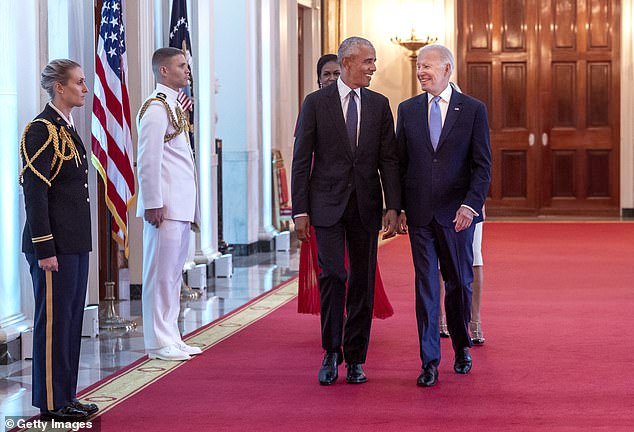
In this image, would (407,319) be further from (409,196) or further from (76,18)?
(76,18)

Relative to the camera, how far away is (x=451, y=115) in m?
5.58

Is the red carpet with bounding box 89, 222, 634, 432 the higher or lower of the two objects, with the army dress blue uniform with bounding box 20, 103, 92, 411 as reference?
lower

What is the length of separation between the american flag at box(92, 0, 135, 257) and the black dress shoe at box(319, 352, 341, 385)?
2363 millimetres

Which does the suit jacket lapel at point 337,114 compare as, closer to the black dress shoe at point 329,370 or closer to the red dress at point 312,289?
the black dress shoe at point 329,370

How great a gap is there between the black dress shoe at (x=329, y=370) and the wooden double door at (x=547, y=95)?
480 inches

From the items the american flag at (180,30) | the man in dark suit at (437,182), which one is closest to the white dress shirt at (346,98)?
the man in dark suit at (437,182)

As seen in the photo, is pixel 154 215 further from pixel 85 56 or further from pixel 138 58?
pixel 138 58

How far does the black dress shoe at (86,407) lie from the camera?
4926mm

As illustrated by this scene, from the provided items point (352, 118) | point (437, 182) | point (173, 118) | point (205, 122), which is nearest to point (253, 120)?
point (205, 122)

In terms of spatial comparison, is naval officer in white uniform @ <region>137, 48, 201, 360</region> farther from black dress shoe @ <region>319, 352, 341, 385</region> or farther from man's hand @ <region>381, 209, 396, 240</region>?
man's hand @ <region>381, 209, 396, 240</region>

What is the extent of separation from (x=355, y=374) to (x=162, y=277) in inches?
53.5

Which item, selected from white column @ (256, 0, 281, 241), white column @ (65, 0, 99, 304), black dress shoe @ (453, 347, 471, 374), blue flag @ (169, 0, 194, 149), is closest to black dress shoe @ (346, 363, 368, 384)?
black dress shoe @ (453, 347, 471, 374)

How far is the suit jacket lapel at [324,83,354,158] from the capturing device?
5.50 m

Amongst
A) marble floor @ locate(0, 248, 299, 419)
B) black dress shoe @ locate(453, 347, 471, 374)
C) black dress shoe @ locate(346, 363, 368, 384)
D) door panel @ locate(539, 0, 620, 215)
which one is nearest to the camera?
black dress shoe @ locate(346, 363, 368, 384)
